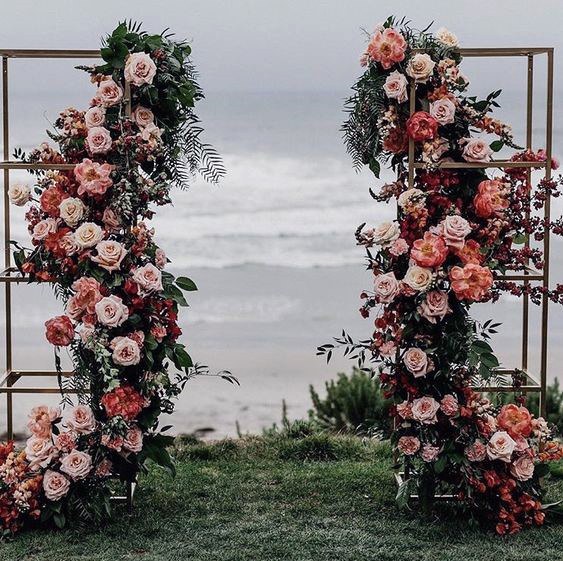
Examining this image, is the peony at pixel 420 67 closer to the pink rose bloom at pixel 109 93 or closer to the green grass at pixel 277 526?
the pink rose bloom at pixel 109 93

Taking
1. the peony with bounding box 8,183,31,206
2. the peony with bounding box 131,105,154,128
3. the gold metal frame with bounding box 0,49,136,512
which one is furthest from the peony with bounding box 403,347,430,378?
the peony with bounding box 8,183,31,206

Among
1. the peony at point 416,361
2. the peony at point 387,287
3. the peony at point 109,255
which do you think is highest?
the peony at point 109,255

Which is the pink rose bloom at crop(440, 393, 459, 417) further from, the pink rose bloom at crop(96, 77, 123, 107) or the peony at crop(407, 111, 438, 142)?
the pink rose bloom at crop(96, 77, 123, 107)

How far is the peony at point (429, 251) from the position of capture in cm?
379

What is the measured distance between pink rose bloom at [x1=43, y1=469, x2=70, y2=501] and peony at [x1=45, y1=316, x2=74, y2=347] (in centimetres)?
52

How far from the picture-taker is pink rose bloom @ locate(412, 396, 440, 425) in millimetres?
3891

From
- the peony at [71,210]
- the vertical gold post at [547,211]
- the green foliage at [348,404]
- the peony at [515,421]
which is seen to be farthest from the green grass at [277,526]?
the green foliage at [348,404]

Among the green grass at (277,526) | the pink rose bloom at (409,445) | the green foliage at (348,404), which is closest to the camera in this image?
the green grass at (277,526)

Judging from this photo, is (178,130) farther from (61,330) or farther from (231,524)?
(231,524)

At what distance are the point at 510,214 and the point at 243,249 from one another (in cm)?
992

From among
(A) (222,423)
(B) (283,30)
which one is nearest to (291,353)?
(A) (222,423)

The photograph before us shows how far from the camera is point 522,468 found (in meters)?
4.00

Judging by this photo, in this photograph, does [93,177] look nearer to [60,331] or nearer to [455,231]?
[60,331]

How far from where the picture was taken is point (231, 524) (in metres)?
4.08
